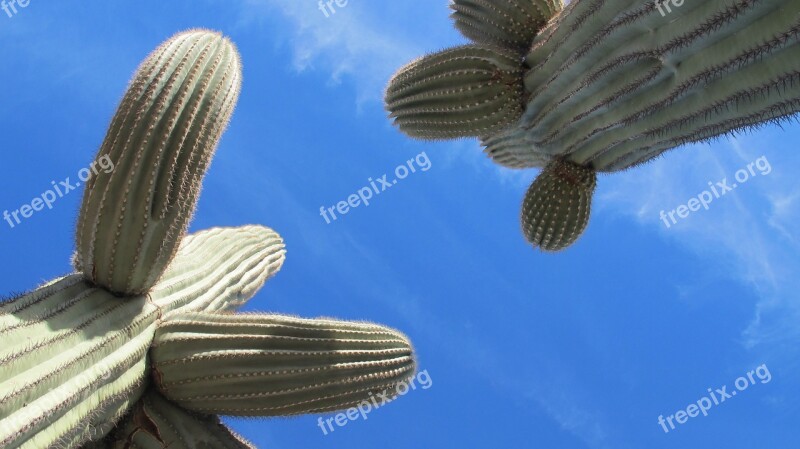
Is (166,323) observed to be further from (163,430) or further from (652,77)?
(652,77)

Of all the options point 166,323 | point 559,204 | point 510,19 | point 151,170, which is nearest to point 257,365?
point 166,323

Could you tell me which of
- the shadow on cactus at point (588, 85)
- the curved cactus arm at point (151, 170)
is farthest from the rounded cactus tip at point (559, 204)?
the curved cactus arm at point (151, 170)

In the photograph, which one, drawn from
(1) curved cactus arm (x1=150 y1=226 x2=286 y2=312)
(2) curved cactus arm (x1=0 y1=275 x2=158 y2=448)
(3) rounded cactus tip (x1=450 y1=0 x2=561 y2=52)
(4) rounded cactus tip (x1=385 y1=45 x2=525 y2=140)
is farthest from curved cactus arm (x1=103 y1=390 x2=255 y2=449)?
(3) rounded cactus tip (x1=450 y1=0 x2=561 y2=52)

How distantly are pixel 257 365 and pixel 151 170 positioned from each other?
124 centimetres

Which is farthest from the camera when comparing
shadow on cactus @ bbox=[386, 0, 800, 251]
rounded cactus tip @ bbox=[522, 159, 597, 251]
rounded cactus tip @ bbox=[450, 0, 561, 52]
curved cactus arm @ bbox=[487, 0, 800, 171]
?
rounded cactus tip @ bbox=[522, 159, 597, 251]

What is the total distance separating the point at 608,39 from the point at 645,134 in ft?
2.34

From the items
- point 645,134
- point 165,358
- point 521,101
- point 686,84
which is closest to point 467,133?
point 521,101

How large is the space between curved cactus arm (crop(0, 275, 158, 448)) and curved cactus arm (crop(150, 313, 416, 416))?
7.1 inches

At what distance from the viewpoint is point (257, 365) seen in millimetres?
4039

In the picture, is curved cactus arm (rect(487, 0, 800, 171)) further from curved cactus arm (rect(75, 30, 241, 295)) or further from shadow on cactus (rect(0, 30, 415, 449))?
curved cactus arm (rect(75, 30, 241, 295))

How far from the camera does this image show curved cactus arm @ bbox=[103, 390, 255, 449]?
396 centimetres

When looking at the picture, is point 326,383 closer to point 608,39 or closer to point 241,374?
point 241,374

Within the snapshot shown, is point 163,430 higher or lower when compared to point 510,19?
lower

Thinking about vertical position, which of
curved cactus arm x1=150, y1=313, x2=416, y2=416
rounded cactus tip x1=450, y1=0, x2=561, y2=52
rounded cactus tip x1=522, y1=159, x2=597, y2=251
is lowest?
rounded cactus tip x1=522, y1=159, x2=597, y2=251
